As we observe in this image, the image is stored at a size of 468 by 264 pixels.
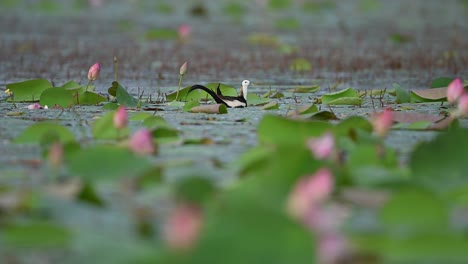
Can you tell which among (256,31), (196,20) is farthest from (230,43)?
(196,20)

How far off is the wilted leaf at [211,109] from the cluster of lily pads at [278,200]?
0.97 meters

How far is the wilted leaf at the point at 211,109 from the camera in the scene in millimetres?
4602

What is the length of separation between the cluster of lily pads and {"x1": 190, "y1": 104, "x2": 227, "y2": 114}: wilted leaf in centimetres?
97

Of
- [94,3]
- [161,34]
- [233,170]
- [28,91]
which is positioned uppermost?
[94,3]

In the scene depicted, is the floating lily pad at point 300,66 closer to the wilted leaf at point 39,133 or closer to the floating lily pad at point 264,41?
the floating lily pad at point 264,41

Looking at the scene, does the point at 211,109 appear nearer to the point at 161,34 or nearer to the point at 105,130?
the point at 105,130

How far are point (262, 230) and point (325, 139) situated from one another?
1.11 meters

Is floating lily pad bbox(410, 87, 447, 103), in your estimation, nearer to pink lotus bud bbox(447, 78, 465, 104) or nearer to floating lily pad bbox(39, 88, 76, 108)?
pink lotus bud bbox(447, 78, 465, 104)

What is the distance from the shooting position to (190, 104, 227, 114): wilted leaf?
460 cm

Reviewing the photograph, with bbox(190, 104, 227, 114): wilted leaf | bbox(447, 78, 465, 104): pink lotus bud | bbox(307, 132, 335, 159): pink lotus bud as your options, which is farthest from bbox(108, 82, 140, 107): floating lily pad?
bbox(307, 132, 335, 159): pink lotus bud

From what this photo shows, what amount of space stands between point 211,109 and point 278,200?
2.36 metres

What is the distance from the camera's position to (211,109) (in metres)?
4.63

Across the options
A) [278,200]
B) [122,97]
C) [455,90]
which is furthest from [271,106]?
[278,200]

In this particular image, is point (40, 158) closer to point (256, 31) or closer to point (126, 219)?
point (126, 219)
